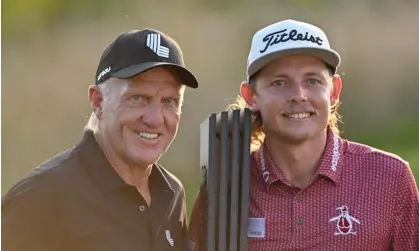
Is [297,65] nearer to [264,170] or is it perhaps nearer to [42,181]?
[264,170]

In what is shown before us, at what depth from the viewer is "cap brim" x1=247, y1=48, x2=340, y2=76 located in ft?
10.9

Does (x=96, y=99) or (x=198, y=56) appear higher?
(x=198, y=56)

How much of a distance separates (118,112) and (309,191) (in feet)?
2.41

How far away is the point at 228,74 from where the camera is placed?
12.3 m

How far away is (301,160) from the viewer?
3.43 m

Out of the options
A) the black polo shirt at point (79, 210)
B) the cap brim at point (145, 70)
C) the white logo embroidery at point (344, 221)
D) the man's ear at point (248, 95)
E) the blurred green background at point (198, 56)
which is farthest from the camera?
the blurred green background at point (198, 56)

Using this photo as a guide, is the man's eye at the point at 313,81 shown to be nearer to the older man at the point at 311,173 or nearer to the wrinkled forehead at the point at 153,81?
the older man at the point at 311,173

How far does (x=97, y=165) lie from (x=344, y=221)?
87cm

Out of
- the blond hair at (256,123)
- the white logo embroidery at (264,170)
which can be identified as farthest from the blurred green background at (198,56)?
the white logo embroidery at (264,170)

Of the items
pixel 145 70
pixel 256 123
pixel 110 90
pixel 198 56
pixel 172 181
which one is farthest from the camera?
pixel 198 56

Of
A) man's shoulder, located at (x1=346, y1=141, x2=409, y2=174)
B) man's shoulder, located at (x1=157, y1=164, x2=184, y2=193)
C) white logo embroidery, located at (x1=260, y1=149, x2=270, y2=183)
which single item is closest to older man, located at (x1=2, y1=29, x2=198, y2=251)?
man's shoulder, located at (x1=157, y1=164, x2=184, y2=193)

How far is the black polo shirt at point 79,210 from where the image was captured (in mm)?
2998

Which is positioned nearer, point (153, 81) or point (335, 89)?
point (153, 81)

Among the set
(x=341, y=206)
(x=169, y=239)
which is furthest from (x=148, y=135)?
(x=341, y=206)
